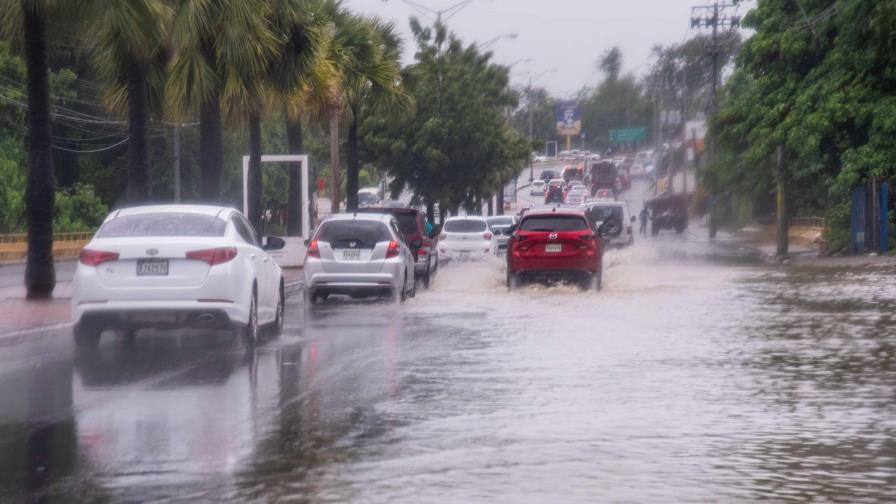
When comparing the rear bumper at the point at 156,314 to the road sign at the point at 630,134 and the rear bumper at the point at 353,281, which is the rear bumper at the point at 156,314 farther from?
the road sign at the point at 630,134

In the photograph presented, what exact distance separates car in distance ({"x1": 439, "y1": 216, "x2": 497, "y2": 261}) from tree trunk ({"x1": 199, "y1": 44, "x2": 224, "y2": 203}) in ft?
Answer: 56.7

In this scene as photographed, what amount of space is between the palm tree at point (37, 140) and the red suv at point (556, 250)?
8413 mm

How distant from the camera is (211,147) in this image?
30.5 metres

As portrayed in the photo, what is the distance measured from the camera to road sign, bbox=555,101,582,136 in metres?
187

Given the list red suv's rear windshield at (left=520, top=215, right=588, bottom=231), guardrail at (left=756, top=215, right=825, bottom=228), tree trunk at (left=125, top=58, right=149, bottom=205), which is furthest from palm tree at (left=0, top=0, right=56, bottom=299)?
guardrail at (left=756, top=215, right=825, bottom=228)

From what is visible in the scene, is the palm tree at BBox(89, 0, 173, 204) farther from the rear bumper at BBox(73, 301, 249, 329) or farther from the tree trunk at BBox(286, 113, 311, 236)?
the tree trunk at BBox(286, 113, 311, 236)

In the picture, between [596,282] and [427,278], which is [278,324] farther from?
[427,278]

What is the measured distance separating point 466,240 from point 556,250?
19617 millimetres

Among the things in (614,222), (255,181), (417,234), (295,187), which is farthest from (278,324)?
(614,222)

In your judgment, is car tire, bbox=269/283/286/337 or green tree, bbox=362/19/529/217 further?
green tree, bbox=362/19/529/217

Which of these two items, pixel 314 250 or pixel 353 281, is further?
pixel 314 250

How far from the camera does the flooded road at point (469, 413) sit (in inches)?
345

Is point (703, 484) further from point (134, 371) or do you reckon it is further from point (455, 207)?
point (455, 207)

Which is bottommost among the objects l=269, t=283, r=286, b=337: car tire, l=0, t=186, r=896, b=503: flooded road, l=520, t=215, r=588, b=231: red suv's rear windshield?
l=0, t=186, r=896, b=503: flooded road
